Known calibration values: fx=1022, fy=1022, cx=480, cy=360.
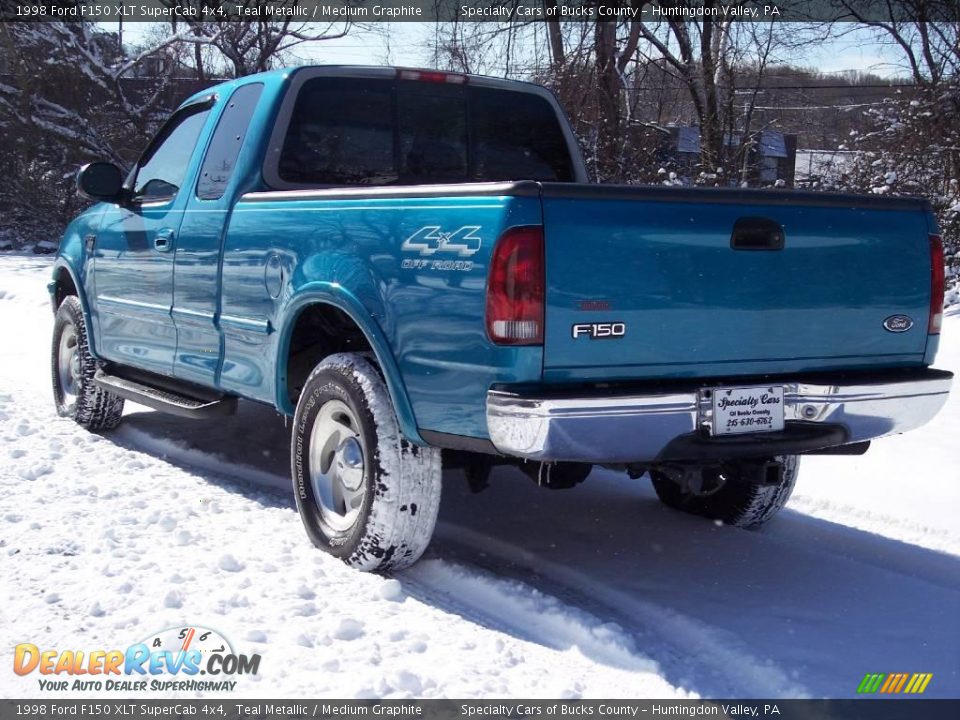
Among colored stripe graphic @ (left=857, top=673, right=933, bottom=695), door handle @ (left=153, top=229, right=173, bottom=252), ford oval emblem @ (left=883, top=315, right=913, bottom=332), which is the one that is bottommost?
colored stripe graphic @ (left=857, top=673, right=933, bottom=695)

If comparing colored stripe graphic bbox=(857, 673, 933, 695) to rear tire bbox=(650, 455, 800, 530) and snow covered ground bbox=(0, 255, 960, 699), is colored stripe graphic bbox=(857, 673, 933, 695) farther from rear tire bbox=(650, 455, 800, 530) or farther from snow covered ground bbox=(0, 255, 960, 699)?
rear tire bbox=(650, 455, 800, 530)

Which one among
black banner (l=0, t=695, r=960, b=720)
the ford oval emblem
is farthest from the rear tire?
black banner (l=0, t=695, r=960, b=720)

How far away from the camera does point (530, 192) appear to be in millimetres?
3156

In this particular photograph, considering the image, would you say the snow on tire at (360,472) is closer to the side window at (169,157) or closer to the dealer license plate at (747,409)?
the dealer license plate at (747,409)

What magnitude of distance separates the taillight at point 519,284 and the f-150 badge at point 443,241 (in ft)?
0.37

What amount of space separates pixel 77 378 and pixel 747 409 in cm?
464

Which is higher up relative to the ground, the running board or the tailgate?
the tailgate

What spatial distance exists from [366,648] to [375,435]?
0.83m

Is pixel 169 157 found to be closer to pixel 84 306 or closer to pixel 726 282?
pixel 84 306

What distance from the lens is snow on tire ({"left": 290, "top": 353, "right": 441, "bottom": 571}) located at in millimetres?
3750

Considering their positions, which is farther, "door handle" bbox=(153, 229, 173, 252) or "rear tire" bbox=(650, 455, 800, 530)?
"door handle" bbox=(153, 229, 173, 252)

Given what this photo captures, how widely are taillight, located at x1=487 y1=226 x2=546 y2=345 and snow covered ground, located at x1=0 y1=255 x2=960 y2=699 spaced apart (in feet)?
3.36

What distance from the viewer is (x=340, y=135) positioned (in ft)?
16.2

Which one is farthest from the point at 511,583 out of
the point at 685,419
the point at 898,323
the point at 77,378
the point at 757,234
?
the point at 77,378
